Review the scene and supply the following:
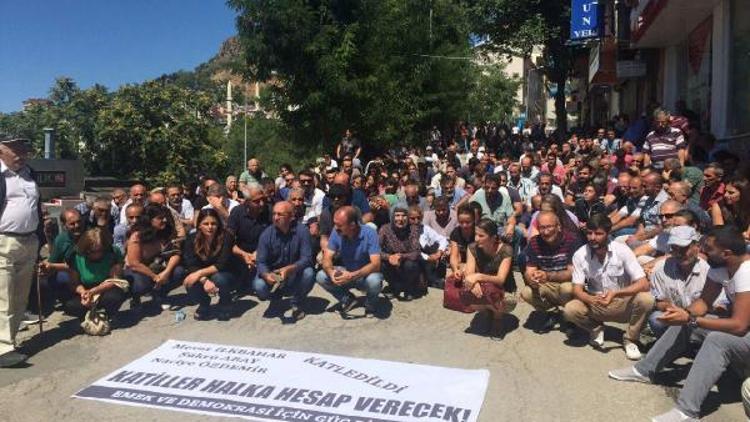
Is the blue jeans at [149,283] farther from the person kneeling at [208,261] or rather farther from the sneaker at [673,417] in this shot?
the sneaker at [673,417]

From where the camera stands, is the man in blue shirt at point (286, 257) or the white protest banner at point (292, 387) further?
the man in blue shirt at point (286, 257)

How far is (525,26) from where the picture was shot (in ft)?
68.4

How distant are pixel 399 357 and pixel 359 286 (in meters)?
1.25

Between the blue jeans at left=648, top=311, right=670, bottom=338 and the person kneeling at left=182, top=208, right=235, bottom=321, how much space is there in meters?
4.10

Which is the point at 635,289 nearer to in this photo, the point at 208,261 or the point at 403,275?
the point at 403,275

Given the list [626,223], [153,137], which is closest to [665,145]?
[626,223]

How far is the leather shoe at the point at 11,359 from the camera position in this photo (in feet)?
17.4

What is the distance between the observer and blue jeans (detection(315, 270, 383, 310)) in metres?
6.43

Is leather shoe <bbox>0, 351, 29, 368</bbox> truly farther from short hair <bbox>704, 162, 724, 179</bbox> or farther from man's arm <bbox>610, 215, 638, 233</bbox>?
short hair <bbox>704, 162, 724, 179</bbox>

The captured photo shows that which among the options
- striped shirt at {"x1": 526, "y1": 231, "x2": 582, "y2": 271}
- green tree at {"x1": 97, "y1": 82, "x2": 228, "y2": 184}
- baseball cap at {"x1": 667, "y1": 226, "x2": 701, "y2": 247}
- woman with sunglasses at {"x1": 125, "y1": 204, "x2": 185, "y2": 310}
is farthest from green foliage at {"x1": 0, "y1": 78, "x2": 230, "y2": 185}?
baseball cap at {"x1": 667, "y1": 226, "x2": 701, "y2": 247}

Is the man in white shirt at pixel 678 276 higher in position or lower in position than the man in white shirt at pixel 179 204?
lower

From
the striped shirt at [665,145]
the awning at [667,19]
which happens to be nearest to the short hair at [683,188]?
the striped shirt at [665,145]

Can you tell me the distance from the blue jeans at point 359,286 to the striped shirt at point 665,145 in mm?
5804

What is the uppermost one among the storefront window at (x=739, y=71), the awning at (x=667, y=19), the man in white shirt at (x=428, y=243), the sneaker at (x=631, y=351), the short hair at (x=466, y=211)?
the awning at (x=667, y=19)
